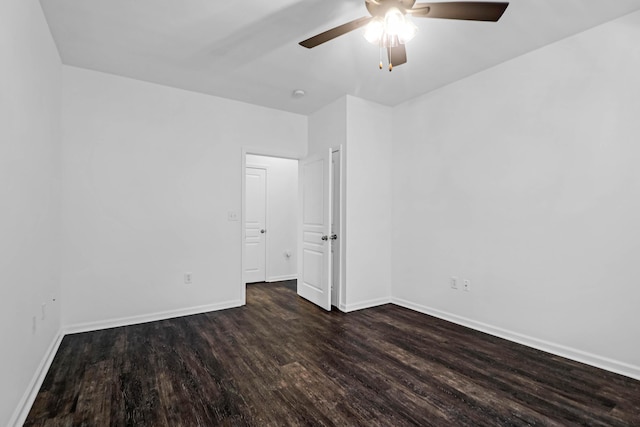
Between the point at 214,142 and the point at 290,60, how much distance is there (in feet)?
4.94

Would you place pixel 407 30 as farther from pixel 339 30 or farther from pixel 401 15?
pixel 339 30

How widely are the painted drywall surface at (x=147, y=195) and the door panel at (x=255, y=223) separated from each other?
145 centimetres

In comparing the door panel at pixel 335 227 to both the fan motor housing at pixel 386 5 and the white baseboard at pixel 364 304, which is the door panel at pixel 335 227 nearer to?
the white baseboard at pixel 364 304

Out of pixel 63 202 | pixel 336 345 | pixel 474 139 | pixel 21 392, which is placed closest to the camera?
pixel 21 392

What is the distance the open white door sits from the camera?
12.8 feet

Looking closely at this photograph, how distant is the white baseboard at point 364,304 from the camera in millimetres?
3888

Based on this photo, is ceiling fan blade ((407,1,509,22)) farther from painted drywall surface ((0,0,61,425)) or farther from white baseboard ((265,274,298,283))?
white baseboard ((265,274,298,283))

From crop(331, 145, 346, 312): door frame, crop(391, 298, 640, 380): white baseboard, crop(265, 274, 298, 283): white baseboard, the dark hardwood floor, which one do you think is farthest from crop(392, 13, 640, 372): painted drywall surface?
crop(265, 274, 298, 283): white baseboard

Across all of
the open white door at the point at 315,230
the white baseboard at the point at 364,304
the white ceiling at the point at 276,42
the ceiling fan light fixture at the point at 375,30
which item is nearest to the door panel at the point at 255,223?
the open white door at the point at 315,230

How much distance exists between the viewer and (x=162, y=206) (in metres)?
3.63

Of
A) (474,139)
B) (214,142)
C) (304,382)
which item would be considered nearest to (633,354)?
(474,139)

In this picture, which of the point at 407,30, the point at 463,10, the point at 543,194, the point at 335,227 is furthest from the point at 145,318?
the point at 543,194

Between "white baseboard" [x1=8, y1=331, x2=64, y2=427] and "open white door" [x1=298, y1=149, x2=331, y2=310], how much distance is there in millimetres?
2630

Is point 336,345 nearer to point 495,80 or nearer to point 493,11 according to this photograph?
point 493,11
